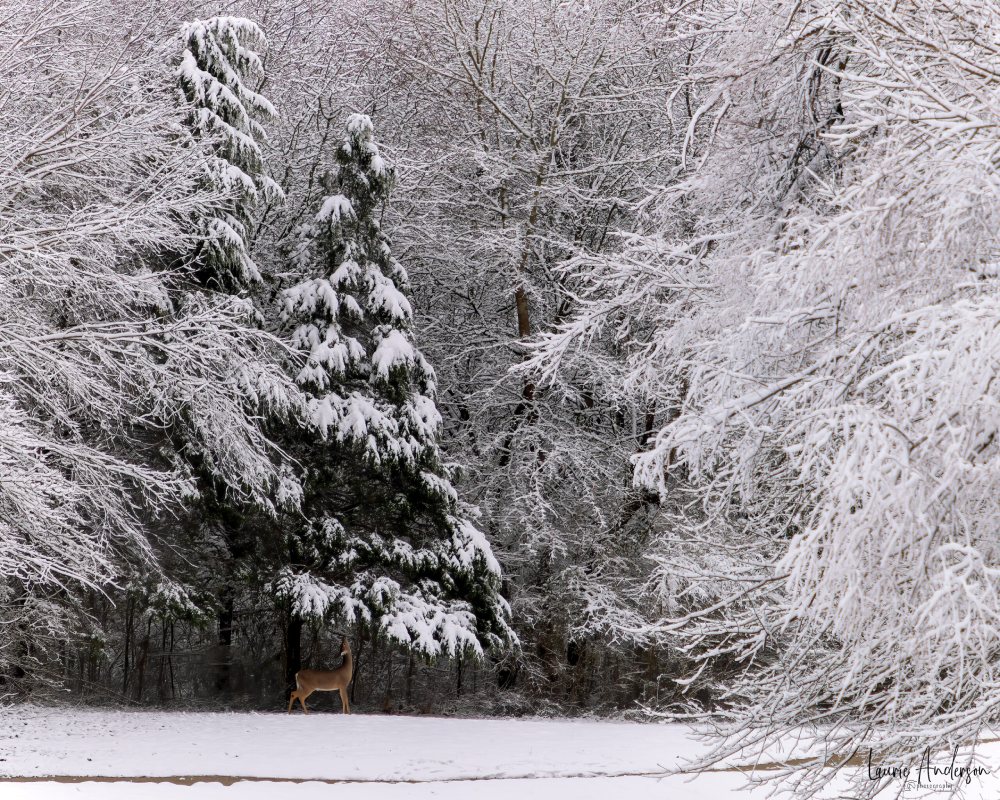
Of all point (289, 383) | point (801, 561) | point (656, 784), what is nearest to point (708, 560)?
point (656, 784)

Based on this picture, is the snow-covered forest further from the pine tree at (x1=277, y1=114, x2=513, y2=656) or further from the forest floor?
the forest floor

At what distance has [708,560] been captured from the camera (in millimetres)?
11594

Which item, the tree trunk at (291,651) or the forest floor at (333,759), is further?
the tree trunk at (291,651)

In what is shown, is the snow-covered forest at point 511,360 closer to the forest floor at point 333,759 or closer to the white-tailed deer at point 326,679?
the white-tailed deer at point 326,679

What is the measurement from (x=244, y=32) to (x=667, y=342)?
27.3ft

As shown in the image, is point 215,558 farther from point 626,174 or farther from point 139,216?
point 626,174

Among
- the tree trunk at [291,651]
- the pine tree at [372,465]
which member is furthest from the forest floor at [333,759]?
the tree trunk at [291,651]

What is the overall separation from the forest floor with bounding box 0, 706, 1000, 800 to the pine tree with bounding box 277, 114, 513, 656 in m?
1.32

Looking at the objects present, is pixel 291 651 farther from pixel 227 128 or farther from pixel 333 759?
pixel 227 128

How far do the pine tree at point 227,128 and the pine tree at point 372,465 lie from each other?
978mm

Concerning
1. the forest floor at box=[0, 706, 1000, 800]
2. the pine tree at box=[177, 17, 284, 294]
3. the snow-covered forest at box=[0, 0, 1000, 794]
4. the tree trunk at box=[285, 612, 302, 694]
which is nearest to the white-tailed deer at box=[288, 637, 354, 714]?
the forest floor at box=[0, 706, 1000, 800]

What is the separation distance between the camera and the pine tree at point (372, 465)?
12.4 meters

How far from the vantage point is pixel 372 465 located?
12766 mm

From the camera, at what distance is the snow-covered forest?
4098 mm
